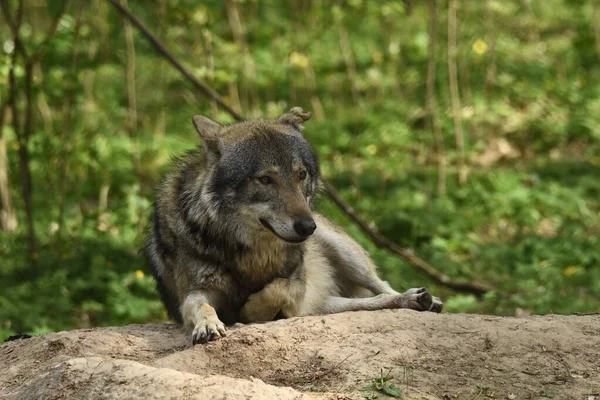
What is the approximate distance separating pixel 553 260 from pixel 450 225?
1.74 m

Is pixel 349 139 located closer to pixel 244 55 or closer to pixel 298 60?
pixel 298 60

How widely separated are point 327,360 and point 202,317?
37.5 inches

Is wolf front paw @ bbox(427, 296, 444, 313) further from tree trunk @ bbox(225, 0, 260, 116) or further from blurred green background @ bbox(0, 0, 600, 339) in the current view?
tree trunk @ bbox(225, 0, 260, 116)

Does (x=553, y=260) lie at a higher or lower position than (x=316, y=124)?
lower

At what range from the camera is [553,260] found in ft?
36.3

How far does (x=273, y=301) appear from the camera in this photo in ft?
19.5

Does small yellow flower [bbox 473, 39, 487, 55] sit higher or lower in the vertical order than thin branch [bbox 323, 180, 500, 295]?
higher

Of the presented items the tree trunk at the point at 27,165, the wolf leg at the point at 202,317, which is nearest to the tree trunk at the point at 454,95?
the tree trunk at the point at 27,165

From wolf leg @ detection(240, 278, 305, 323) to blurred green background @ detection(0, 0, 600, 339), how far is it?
10.8 feet

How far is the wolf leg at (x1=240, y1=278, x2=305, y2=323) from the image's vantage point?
5.93 metres

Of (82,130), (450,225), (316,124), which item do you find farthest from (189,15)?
(450,225)

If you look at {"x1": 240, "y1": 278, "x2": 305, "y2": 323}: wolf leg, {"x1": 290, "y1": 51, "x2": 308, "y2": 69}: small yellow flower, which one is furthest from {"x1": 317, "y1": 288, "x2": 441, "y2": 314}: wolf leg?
{"x1": 290, "y1": 51, "x2": 308, "y2": 69}: small yellow flower

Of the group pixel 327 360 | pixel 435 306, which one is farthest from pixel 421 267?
pixel 327 360

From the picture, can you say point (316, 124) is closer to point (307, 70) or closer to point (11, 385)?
point (307, 70)
